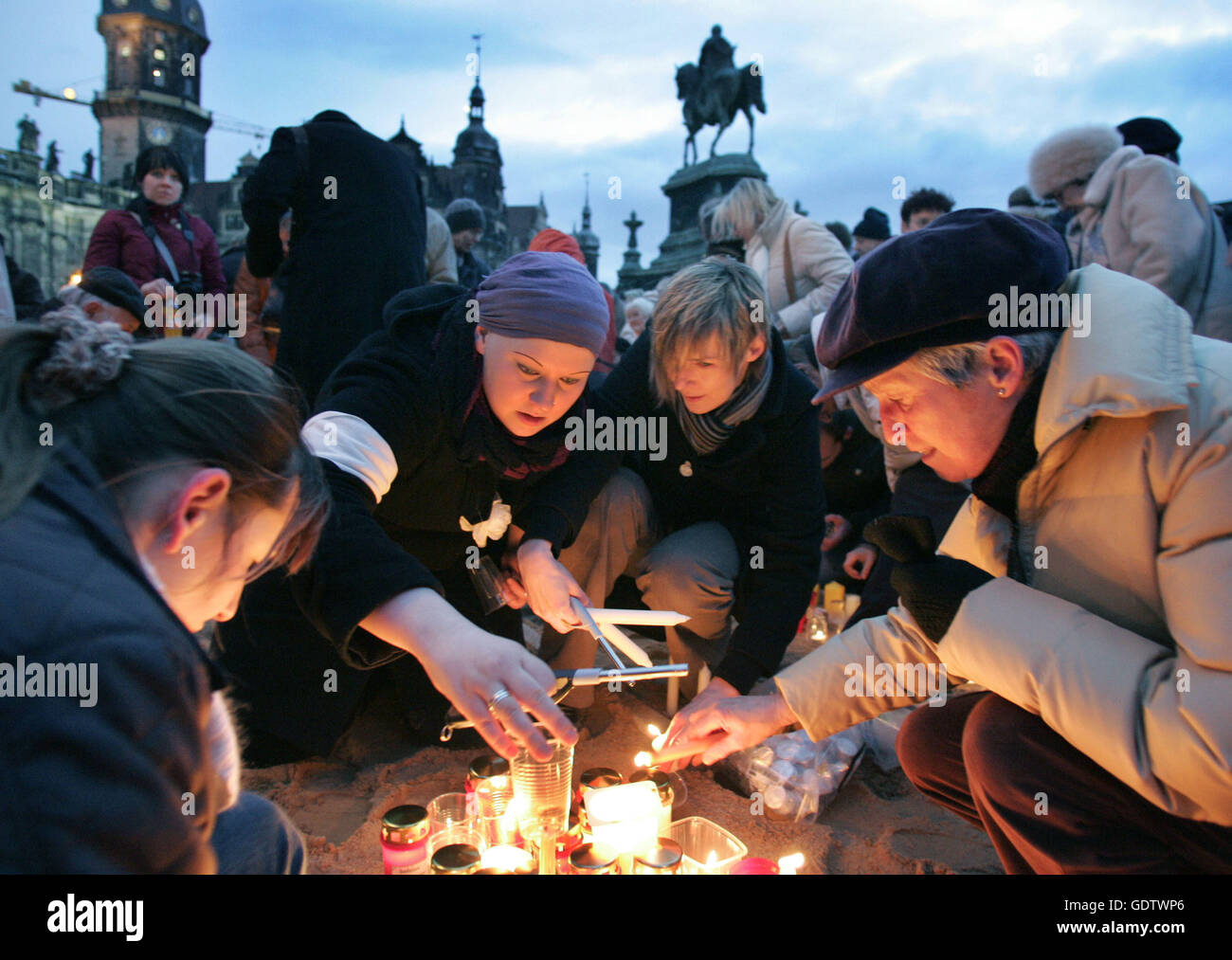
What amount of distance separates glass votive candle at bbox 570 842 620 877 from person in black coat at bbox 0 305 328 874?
68 cm

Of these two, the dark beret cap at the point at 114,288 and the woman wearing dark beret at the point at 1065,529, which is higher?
the dark beret cap at the point at 114,288

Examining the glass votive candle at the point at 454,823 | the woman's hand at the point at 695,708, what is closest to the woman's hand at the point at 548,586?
the woman's hand at the point at 695,708

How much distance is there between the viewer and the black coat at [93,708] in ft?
2.80

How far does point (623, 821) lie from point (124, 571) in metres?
1.41

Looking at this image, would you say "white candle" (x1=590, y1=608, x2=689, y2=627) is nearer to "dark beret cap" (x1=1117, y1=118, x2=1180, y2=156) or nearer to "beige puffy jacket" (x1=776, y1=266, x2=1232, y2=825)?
"beige puffy jacket" (x1=776, y1=266, x2=1232, y2=825)

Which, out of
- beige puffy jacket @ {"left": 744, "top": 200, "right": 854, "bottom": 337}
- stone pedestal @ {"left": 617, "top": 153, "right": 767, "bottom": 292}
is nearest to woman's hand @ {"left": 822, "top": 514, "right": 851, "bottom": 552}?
beige puffy jacket @ {"left": 744, "top": 200, "right": 854, "bottom": 337}

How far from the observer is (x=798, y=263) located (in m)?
4.94

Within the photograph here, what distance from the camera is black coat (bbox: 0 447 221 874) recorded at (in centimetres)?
85

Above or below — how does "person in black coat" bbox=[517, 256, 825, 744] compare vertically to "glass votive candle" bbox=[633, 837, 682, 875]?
above

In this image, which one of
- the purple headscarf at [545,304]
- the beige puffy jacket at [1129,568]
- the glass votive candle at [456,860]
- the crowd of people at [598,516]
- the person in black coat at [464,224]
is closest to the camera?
the crowd of people at [598,516]

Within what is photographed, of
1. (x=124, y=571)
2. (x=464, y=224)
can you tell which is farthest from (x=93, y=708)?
(x=464, y=224)

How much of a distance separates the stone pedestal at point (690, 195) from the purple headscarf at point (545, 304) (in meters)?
16.7

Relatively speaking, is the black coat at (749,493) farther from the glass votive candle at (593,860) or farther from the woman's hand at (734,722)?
the glass votive candle at (593,860)

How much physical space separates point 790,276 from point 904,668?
3.46m
